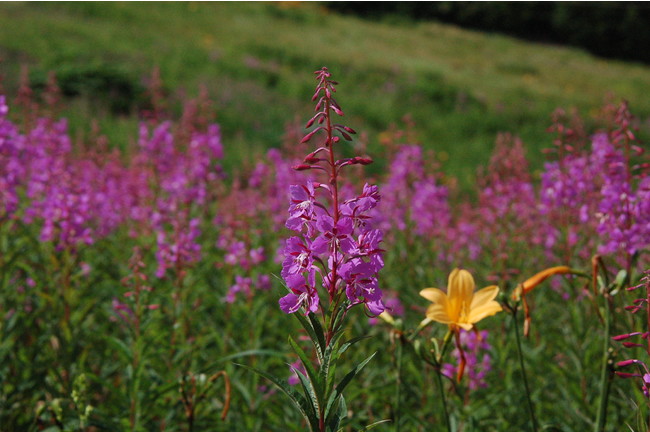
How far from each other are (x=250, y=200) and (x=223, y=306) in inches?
38.9

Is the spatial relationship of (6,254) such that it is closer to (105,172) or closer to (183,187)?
(183,187)

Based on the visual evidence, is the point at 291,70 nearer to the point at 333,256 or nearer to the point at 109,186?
the point at 109,186

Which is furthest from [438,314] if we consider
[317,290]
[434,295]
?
[317,290]

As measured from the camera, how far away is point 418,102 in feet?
61.7

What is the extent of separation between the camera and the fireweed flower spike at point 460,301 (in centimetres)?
142

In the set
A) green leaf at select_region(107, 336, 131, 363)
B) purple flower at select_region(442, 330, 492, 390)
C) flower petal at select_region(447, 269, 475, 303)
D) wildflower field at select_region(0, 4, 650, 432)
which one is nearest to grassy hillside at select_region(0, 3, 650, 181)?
wildflower field at select_region(0, 4, 650, 432)

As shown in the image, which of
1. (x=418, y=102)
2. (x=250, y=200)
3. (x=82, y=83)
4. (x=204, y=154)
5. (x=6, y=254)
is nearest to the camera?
(x=6, y=254)

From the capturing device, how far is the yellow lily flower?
4.68 feet

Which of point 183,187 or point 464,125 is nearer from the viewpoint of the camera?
point 183,187

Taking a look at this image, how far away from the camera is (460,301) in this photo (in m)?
1.48

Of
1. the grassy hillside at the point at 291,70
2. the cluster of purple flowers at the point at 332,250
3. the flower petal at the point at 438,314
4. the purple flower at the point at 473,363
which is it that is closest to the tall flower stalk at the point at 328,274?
the cluster of purple flowers at the point at 332,250

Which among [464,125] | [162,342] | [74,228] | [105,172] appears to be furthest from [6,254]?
[464,125]

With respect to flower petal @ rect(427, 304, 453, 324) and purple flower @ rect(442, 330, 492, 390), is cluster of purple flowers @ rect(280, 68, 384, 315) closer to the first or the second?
flower petal @ rect(427, 304, 453, 324)

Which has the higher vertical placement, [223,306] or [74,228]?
[74,228]
